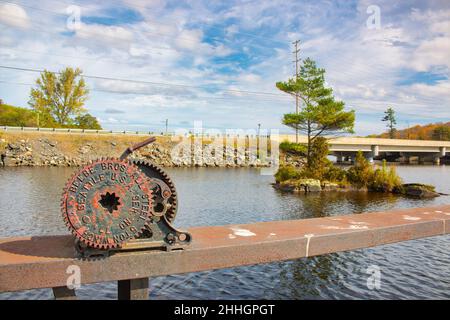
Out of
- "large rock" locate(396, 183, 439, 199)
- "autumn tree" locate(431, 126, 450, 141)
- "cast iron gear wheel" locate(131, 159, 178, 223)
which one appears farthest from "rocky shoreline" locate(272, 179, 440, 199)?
"autumn tree" locate(431, 126, 450, 141)

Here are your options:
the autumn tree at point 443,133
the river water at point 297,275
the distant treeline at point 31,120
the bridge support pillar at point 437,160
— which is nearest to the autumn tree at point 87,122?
the distant treeline at point 31,120

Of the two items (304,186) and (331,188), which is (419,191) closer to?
(331,188)

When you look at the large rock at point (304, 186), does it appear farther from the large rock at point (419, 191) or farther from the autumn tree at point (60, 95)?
the autumn tree at point (60, 95)

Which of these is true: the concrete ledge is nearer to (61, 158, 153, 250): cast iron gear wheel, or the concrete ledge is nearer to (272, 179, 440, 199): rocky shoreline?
(61, 158, 153, 250): cast iron gear wheel

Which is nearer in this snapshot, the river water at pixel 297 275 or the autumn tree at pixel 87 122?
the river water at pixel 297 275

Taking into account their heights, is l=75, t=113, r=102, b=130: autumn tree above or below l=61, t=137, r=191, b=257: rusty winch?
above

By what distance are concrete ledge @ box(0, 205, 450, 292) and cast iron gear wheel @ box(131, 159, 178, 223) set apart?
72cm

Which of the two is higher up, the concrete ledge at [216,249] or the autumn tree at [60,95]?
the autumn tree at [60,95]

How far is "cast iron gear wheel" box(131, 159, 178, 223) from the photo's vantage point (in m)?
5.78

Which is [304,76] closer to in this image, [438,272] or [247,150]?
[438,272]

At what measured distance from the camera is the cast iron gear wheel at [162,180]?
19.0 feet

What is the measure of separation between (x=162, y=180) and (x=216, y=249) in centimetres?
148

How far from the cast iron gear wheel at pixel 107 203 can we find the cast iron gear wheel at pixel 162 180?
0.99 feet

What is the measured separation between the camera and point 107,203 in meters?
5.47
